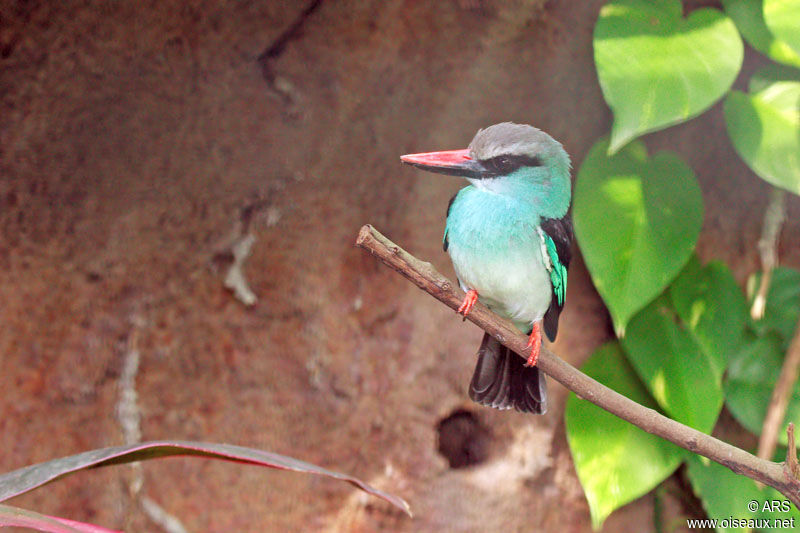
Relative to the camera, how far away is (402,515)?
6.49 ft

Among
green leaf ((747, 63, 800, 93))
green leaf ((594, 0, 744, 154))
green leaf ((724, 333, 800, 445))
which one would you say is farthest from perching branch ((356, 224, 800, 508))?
green leaf ((747, 63, 800, 93))

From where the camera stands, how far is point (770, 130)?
1740 millimetres

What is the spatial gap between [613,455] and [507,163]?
3.50 feet

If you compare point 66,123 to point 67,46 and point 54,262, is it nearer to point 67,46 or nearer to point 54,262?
point 67,46

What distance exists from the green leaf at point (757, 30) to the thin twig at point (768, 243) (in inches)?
14.2

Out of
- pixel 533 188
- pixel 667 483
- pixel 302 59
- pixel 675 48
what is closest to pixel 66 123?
pixel 302 59

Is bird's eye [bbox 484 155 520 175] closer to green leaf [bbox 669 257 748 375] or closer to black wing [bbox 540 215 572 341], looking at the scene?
black wing [bbox 540 215 572 341]

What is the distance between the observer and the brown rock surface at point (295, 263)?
1.80 metres

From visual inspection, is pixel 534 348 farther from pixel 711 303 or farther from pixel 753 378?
pixel 753 378

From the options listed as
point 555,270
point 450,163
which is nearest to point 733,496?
point 555,270

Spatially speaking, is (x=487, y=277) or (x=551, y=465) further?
(x=551, y=465)

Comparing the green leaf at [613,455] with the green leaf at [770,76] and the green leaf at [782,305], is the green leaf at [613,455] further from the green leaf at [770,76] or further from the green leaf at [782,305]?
the green leaf at [770,76]

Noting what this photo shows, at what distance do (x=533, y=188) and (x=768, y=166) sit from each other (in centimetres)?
91

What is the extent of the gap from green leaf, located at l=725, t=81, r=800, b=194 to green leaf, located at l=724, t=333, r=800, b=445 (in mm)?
446
